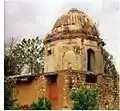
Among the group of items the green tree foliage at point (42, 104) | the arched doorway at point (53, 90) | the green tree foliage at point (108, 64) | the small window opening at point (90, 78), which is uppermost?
the green tree foliage at point (108, 64)

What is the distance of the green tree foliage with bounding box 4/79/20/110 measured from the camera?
1.52 metres

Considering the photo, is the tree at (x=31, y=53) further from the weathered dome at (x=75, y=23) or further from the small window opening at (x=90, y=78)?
the small window opening at (x=90, y=78)

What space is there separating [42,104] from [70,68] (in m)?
0.20

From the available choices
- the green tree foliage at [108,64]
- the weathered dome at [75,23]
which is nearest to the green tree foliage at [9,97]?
the weathered dome at [75,23]

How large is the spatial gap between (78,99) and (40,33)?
1.10ft

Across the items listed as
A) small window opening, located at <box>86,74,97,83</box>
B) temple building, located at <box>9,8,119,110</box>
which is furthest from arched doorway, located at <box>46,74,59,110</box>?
small window opening, located at <box>86,74,97,83</box>

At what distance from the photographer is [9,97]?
59.9 inches

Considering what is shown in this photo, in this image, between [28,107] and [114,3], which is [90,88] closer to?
[28,107]

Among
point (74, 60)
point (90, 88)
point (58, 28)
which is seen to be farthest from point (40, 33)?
point (90, 88)

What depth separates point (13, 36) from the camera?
154 cm

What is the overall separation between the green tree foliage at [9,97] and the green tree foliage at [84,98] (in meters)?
0.25

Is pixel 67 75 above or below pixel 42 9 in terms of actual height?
below

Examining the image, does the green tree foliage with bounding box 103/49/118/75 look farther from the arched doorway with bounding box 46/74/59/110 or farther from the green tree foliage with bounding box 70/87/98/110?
the arched doorway with bounding box 46/74/59/110

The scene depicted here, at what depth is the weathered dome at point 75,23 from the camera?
60.9 inches
